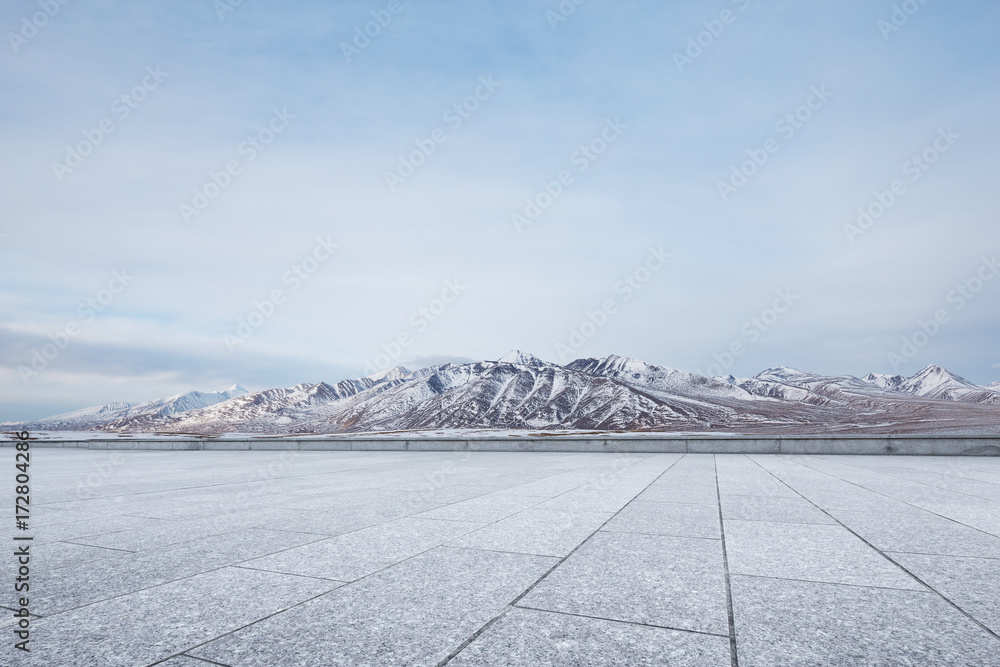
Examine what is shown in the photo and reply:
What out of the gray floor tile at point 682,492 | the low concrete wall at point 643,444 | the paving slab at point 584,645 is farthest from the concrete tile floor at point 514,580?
the low concrete wall at point 643,444

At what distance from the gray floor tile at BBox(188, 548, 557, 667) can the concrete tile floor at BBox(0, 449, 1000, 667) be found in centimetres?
2

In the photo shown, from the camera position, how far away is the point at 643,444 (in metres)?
20.9

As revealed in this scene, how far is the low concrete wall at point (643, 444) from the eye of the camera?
58.3ft

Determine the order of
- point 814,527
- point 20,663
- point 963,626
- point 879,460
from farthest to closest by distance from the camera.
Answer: point 879,460, point 814,527, point 963,626, point 20,663

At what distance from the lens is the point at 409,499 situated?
8766 mm

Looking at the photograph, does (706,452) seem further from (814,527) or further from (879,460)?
(814,527)

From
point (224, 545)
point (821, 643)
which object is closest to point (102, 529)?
point (224, 545)

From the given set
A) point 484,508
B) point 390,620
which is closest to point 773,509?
point 484,508

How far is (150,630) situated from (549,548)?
3350 mm

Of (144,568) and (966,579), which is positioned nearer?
(966,579)

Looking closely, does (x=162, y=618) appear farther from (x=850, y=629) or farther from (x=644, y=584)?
(x=850, y=629)

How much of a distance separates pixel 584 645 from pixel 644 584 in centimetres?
130

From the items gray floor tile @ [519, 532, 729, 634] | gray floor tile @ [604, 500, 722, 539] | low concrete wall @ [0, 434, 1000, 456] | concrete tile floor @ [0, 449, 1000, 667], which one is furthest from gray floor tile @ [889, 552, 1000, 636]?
low concrete wall @ [0, 434, 1000, 456]

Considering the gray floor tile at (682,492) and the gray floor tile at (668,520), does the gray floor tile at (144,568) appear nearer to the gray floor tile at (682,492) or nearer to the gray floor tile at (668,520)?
the gray floor tile at (668,520)
